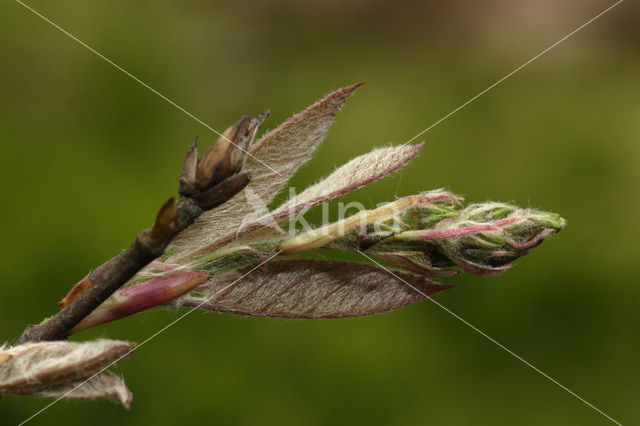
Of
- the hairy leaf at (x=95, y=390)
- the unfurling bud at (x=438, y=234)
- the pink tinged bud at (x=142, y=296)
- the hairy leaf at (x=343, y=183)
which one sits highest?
the hairy leaf at (x=343, y=183)

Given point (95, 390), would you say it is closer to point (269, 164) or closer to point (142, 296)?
point (142, 296)

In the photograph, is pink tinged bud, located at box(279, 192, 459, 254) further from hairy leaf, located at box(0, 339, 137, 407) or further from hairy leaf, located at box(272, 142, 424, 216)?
hairy leaf, located at box(0, 339, 137, 407)

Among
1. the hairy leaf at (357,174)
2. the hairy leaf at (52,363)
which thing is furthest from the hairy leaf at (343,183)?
the hairy leaf at (52,363)

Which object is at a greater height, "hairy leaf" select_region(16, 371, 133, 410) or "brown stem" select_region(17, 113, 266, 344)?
"brown stem" select_region(17, 113, 266, 344)

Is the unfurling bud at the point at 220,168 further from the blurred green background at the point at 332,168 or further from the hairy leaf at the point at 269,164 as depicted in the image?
the blurred green background at the point at 332,168

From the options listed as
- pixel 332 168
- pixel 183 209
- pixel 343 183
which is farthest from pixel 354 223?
pixel 332 168

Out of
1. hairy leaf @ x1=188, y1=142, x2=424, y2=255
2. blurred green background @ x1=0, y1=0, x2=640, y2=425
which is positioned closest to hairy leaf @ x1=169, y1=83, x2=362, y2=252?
hairy leaf @ x1=188, y1=142, x2=424, y2=255

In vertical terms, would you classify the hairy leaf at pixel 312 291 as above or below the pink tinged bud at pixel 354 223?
below
